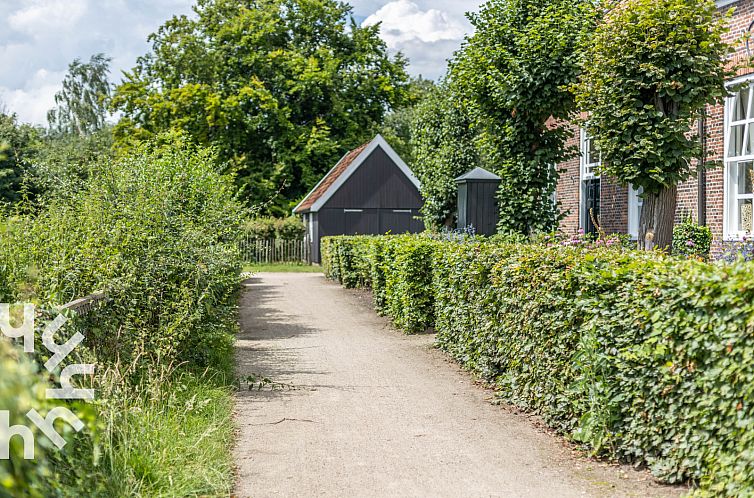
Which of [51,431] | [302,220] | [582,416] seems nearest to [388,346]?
[582,416]

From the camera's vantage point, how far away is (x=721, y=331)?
4.66 metres

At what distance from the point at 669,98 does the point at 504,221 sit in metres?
5.45

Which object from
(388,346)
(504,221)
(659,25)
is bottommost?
(388,346)

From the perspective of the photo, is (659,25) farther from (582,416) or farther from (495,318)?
(582,416)

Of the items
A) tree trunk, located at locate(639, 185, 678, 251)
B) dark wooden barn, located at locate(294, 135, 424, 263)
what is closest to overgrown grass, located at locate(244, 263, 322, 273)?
dark wooden barn, located at locate(294, 135, 424, 263)

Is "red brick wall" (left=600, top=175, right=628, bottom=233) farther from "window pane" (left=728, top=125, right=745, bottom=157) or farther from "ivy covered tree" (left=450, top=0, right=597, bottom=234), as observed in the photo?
"window pane" (left=728, top=125, right=745, bottom=157)

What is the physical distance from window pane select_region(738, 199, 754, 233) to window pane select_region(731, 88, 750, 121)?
157 centimetres

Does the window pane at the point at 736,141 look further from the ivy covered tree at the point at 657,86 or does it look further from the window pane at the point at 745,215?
the ivy covered tree at the point at 657,86

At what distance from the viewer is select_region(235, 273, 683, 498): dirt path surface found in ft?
18.0

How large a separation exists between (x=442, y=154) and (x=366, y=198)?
44.2 feet

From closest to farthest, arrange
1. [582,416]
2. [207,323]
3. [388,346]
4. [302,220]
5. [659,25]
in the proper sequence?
[582,416] → [207,323] → [659,25] → [388,346] → [302,220]

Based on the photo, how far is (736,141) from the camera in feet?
48.0

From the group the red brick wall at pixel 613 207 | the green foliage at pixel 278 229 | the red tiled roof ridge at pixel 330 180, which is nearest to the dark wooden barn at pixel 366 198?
the red tiled roof ridge at pixel 330 180

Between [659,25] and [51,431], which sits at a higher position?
[659,25]
